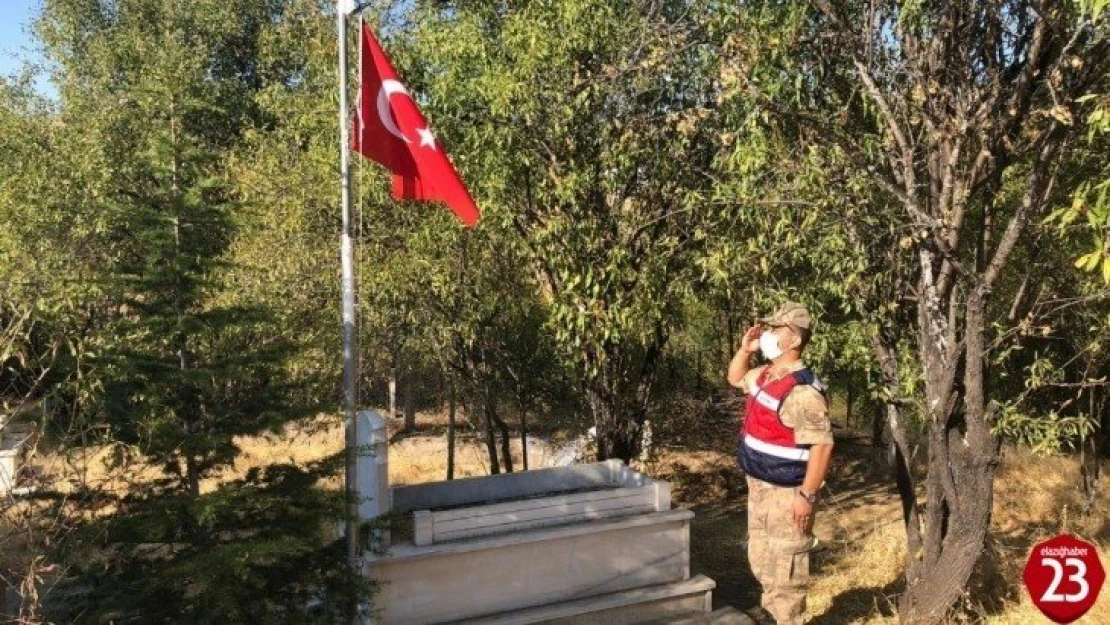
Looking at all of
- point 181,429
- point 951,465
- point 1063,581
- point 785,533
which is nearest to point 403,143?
point 181,429

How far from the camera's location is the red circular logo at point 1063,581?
14.5 feet

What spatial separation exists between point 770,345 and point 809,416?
550mm

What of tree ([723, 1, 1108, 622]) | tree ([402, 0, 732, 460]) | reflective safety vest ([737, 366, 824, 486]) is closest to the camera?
reflective safety vest ([737, 366, 824, 486])

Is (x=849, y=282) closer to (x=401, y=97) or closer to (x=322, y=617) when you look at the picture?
(x=401, y=97)

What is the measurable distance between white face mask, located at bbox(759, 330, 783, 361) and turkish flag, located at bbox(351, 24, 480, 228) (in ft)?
6.66

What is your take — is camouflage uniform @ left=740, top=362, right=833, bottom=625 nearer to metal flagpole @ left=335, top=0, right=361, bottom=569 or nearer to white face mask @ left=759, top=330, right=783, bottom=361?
white face mask @ left=759, top=330, right=783, bottom=361

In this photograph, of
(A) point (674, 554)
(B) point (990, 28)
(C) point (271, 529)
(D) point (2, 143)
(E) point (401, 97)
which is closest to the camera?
(C) point (271, 529)

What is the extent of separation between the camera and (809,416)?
5355 millimetres

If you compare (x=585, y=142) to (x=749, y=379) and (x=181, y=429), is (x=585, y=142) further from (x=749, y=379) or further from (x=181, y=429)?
(x=181, y=429)

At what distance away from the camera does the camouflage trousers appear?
573cm

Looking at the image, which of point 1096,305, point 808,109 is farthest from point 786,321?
point 1096,305

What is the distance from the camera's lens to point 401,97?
17.8ft

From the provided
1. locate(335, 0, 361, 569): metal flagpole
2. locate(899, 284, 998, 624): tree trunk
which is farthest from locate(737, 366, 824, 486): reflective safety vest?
locate(335, 0, 361, 569): metal flagpole

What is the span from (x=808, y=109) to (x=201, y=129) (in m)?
17.2
